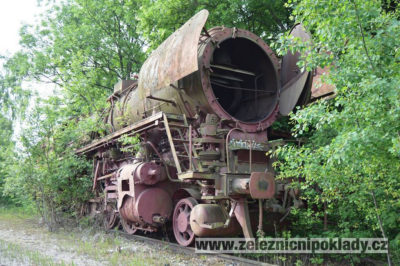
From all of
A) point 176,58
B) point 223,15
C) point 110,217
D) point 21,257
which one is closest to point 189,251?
point 21,257

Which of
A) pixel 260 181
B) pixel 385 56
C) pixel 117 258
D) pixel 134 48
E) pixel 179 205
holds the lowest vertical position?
pixel 117 258

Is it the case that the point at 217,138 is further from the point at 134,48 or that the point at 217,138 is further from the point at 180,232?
the point at 134,48

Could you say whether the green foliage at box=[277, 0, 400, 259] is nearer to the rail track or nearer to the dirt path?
the rail track

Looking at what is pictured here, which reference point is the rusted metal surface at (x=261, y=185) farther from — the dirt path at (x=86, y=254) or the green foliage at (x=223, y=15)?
the green foliage at (x=223, y=15)

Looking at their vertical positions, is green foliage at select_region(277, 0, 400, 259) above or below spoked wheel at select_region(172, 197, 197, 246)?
above

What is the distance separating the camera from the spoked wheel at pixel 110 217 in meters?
9.89

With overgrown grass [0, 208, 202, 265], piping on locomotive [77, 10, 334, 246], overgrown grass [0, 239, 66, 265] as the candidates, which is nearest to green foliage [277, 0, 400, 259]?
piping on locomotive [77, 10, 334, 246]

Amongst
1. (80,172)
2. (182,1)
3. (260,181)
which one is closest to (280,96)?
(260,181)

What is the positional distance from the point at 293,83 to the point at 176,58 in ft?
7.73

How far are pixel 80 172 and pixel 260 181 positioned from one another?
7.92m

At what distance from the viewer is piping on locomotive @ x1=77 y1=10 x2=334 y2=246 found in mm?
5871

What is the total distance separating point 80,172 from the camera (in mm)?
11656

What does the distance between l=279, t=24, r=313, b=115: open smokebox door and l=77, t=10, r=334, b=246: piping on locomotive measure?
20mm

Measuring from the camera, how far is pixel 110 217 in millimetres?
10094
